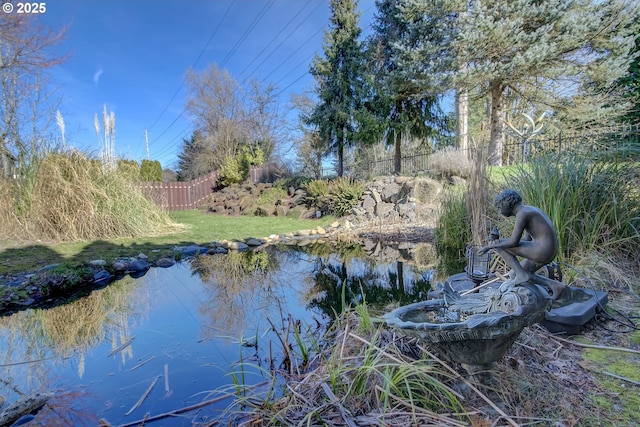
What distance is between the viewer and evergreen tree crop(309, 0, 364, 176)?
33.6ft

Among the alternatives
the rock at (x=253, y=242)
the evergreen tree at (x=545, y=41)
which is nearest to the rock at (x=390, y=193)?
the evergreen tree at (x=545, y=41)

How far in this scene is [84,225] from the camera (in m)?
5.04

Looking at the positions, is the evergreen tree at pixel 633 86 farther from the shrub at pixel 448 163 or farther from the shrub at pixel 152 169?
the shrub at pixel 152 169

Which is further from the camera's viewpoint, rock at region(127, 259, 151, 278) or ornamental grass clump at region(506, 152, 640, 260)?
rock at region(127, 259, 151, 278)

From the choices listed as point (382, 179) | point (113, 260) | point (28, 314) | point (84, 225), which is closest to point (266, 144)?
point (382, 179)

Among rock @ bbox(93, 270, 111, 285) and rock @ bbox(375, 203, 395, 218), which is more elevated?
rock @ bbox(375, 203, 395, 218)

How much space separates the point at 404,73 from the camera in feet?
28.6

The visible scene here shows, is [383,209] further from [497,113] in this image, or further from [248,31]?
[248,31]

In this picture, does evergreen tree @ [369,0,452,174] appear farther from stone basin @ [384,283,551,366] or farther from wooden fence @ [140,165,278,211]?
stone basin @ [384,283,551,366]

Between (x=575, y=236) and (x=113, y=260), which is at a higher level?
(x=575, y=236)

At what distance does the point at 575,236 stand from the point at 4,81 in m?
9.83

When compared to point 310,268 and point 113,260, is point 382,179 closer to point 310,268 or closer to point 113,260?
point 310,268

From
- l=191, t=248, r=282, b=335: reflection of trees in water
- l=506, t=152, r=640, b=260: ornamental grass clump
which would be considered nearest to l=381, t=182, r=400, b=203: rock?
l=191, t=248, r=282, b=335: reflection of trees in water

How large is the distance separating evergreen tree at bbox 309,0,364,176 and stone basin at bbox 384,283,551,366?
9225 mm
